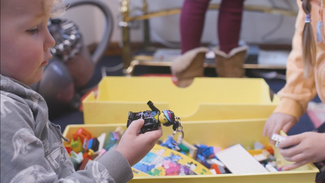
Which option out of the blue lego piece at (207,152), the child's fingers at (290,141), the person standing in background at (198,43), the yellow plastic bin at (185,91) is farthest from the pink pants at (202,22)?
the child's fingers at (290,141)

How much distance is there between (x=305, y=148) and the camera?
1.63 ft

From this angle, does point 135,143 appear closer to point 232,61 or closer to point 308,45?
point 308,45

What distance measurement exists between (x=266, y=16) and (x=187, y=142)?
1160 mm

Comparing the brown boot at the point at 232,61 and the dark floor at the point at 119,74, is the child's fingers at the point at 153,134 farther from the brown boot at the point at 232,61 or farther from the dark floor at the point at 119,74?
the brown boot at the point at 232,61

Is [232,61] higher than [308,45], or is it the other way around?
[308,45]

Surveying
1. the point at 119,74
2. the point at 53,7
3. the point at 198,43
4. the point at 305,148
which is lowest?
the point at 119,74

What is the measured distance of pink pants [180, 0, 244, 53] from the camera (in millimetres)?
979

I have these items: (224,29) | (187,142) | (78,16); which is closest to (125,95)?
(187,142)

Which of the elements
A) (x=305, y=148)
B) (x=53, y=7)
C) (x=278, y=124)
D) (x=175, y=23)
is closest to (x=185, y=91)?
(x=278, y=124)

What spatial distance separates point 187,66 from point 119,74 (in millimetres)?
566

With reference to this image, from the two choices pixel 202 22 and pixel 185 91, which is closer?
pixel 185 91

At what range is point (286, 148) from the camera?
0.53 m

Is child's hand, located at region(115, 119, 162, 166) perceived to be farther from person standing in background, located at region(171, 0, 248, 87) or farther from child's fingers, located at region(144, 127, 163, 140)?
person standing in background, located at region(171, 0, 248, 87)

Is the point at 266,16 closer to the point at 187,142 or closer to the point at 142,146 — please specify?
the point at 187,142
